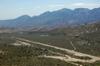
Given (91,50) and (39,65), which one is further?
(91,50)

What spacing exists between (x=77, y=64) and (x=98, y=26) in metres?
107

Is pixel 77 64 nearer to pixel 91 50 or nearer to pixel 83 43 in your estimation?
pixel 91 50

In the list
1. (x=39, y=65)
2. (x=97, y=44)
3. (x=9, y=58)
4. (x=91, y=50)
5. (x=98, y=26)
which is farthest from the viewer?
(x=98, y=26)

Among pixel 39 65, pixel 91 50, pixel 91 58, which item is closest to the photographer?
pixel 39 65

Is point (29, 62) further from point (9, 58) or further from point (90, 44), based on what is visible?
point (90, 44)

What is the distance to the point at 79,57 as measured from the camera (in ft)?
287

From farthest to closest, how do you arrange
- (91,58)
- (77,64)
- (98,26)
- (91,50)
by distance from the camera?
1. (98,26)
2. (91,50)
3. (91,58)
4. (77,64)

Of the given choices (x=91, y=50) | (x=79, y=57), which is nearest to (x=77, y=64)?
(x=79, y=57)

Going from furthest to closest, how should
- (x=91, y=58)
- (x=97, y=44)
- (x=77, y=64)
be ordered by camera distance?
(x=97, y=44), (x=91, y=58), (x=77, y=64)

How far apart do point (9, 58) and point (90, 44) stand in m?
51.7


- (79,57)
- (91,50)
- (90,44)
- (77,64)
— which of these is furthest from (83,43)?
(77,64)

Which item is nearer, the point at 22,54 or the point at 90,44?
the point at 22,54

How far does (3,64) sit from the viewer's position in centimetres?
7006

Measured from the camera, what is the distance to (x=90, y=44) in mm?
120438
